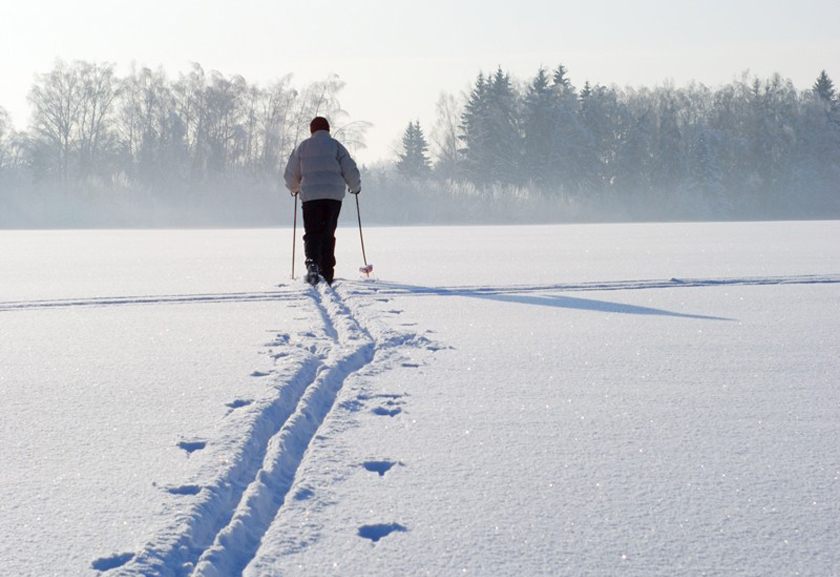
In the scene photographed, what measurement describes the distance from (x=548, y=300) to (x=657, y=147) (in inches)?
2048

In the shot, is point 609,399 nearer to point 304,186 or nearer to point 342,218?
point 304,186

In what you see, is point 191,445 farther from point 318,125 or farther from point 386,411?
point 318,125

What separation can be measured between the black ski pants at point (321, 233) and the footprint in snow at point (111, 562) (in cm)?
743

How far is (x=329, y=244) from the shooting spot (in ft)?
32.0

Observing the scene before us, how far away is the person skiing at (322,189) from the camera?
9656 mm

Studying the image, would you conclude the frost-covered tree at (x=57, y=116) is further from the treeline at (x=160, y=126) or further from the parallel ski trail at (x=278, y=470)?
the parallel ski trail at (x=278, y=470)

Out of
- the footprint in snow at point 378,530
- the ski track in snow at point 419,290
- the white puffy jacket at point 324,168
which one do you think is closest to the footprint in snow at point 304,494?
the footprint in snow at point 378,530

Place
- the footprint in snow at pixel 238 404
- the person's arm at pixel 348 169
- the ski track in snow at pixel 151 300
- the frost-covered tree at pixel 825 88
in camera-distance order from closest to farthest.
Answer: the footprint in snow at pixel 238 404, the ski track in snow at pixel 151 300, the person's arm at pixel 348 169, the frost-covered tree at pixel 825 88

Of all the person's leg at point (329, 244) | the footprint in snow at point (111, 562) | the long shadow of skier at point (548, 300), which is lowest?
the footprint in snow at point (111, 562)

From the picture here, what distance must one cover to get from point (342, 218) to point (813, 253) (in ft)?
81.5

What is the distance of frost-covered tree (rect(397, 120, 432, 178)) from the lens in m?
62.5

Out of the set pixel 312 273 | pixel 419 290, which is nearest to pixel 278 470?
pixel 419 290

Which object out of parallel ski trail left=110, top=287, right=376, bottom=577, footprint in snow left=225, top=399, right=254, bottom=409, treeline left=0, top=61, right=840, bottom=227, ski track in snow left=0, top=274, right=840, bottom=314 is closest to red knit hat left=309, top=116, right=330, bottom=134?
ski track in snow left=0, top=274, right=840, bottom=314

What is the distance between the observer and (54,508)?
2578 millimetres
